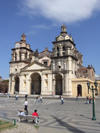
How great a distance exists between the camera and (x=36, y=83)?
1843 inches

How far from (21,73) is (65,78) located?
1356cm

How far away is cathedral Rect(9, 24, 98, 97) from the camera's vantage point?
127ft

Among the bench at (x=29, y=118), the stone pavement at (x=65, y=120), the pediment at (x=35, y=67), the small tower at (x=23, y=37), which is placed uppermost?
the small tower at (x=23, y=37)

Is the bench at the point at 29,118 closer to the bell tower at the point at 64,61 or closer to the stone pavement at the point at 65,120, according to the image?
the stone pavement at the point at 65,120

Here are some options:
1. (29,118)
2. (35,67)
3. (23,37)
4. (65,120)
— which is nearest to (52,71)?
(35,67)

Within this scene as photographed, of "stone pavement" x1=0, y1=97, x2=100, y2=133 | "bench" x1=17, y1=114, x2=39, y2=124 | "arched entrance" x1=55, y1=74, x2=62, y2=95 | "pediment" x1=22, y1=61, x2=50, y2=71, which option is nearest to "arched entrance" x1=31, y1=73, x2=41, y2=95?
"pediment" x1=22, y1=61, x2=50, y2=71

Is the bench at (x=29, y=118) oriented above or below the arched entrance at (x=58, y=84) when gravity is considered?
below

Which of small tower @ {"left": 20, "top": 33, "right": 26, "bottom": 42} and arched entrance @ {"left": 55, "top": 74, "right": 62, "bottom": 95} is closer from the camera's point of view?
arched entrance @ {"left": 55, "top": 74, "right": 62, "bottom": 95}

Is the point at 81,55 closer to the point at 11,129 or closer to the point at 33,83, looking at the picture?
the point at 33,83

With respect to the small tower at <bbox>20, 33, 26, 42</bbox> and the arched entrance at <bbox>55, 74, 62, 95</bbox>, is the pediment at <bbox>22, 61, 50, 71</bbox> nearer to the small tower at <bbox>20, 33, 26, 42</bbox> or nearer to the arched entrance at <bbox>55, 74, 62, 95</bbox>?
the arched entrance at <bbox>55, 74, 62, 95</bbox>

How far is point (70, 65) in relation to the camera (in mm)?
39438

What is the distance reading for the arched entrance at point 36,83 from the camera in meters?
46.4

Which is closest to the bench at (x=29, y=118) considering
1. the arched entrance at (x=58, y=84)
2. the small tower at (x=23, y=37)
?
the arched entrance at (x=58, y=84)

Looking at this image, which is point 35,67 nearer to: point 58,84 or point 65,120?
point 58,84
